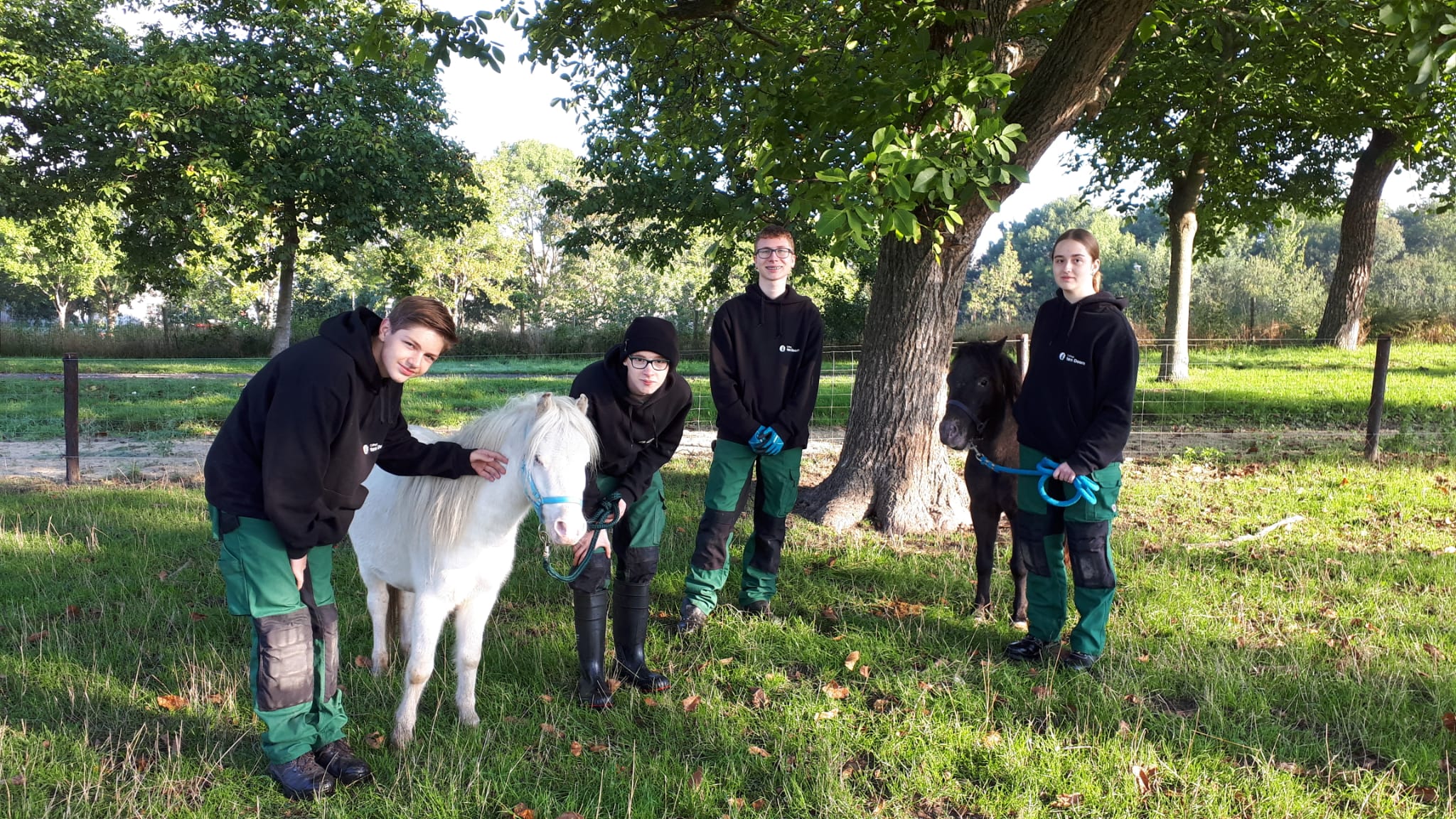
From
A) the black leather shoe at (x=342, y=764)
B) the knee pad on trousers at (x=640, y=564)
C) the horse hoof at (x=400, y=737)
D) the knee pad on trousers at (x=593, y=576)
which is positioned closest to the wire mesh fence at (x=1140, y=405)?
the knee pad on trousers at (x=640, y=564)

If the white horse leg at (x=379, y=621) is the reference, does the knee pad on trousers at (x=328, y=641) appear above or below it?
above

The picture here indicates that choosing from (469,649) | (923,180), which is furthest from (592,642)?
(923,180)

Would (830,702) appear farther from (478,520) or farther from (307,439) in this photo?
(307,439)

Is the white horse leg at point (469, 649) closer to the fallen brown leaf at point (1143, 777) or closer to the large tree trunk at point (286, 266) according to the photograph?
the fallen brown leaf at point (1143, 777)

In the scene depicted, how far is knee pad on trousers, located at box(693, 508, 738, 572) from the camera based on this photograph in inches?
182

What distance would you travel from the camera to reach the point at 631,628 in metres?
4.03

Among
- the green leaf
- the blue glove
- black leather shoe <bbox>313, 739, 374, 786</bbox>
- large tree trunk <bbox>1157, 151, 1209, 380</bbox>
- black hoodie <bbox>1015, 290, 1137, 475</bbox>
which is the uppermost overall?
large tree trunk <bbox>1157, 151, 1209, 380</bbox>

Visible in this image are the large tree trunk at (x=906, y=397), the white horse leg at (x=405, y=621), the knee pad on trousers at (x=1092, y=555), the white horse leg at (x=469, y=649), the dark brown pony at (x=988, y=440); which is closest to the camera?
the white horse leg at (x=469, y=649)

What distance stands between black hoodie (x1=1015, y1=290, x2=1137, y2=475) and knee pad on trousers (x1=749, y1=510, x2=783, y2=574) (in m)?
1.52

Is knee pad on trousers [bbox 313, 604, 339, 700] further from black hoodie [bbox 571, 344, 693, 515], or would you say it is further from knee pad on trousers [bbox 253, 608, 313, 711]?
black hoodie [bbox 571, 344, 693, 515]

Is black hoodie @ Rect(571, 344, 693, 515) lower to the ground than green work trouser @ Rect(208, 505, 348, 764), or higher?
higher

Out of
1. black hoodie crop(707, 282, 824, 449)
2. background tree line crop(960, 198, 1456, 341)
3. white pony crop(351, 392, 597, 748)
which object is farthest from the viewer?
background tree line crop(960, 198, 1456, 341)

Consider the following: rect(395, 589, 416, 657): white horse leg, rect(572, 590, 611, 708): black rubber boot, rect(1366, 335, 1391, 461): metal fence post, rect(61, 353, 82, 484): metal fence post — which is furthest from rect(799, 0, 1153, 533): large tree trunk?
rect(61, 353, 82, 484): metal fence post

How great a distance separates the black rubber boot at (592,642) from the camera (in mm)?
3777
